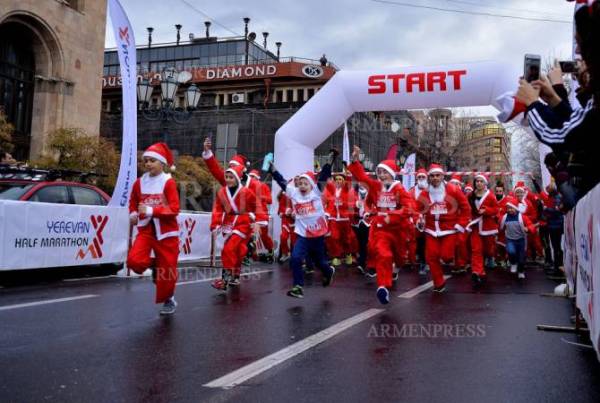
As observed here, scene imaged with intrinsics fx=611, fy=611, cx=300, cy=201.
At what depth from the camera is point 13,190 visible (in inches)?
400

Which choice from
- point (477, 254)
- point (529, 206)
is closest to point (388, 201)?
point (477, 254)

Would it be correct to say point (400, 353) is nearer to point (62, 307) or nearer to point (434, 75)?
point (62, 307)

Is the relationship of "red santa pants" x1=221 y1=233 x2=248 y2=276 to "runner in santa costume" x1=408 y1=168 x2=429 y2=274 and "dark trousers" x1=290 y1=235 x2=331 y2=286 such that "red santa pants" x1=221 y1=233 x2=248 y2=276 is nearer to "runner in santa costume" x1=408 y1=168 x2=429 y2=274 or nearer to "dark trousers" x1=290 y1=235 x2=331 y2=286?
"dark trousers" x1=290 y1=235 x2=331 y2=286

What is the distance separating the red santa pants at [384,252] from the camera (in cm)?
798

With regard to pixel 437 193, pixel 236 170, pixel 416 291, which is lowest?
pixel 416 291

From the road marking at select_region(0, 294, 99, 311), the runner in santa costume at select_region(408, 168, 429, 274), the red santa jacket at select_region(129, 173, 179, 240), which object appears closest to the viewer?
the red santa jacket at select_region(129, 173, 179, 240)

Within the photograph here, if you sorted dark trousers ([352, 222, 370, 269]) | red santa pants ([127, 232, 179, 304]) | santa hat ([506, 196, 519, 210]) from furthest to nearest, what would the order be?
dark trousers ([352, 222, 370, 269]), santa hat ([506, 196, 519, 210]), red santa pants ([127, 232, 179, 304])

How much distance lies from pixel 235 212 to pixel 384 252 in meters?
2.42

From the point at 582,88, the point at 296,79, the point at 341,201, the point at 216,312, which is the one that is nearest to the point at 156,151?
the point at 216,312

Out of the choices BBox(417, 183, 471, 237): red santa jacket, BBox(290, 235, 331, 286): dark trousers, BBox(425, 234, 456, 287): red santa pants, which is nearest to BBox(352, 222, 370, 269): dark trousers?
BBox(417, 183, 471, 237): red santa jacket

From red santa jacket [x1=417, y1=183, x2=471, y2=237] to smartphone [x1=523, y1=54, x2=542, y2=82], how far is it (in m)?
6.03

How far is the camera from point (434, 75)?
1469 centimetres

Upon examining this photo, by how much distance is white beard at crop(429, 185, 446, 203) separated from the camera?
34.0ft

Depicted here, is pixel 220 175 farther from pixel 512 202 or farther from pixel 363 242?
pixel 512 202
